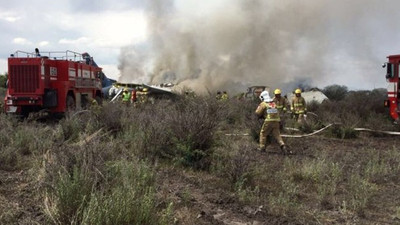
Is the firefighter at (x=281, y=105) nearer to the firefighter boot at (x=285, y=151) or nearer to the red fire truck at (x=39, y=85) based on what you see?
the firefighter boot at (x=285, y=151)

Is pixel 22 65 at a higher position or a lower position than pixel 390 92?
higher

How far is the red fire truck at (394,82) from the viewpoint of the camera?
13.8 meters

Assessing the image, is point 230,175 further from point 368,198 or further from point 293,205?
point 368,198

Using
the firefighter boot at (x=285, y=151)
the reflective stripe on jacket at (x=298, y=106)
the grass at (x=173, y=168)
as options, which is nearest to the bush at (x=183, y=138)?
the grass at (x=173, y=168)

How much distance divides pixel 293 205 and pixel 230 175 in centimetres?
132

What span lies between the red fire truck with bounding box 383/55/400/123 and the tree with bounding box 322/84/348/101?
18440 mm

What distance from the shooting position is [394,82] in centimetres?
1396

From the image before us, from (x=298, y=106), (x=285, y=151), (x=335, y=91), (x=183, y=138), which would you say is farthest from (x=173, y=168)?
(x=335, y=91)

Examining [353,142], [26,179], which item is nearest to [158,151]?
[26,179]

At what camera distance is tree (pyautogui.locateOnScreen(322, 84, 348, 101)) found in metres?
33.2

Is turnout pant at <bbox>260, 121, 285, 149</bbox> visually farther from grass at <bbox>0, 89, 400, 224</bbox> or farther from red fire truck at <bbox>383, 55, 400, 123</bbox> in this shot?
red fire truck at <bbox>383, 55, 400, 123</bbox>

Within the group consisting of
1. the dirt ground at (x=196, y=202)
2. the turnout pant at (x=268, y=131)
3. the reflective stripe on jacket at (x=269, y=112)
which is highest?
the reflective stripe on jacket at (x=269, y=112)

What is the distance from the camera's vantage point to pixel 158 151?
8.18 meters

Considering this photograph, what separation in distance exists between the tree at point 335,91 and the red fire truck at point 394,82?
1844 cm
